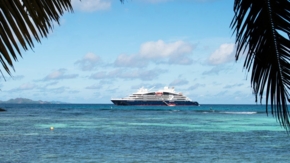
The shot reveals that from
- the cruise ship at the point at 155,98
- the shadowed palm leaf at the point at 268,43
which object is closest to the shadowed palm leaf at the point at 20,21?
the shadowed palm leaf at the point at 268,43

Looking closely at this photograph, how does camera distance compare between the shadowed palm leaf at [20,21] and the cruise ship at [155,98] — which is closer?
the shadowed palm leaf at [20,21]

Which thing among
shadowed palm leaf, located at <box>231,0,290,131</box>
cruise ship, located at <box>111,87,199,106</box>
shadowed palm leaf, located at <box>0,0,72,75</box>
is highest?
shadowed palm leaf, located at <box>0,0,72,75</box>

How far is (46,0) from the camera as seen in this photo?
116 cm

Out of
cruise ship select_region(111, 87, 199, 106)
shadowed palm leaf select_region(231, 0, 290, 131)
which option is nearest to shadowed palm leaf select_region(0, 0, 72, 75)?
shadowed palm leaf select_region(231, 0, 290, 131)

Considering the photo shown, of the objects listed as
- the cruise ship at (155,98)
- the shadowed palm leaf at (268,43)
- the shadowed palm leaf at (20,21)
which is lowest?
the cruise ship at (155,98)

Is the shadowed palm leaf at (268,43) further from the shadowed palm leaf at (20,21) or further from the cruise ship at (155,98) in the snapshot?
the cruise ship at (155,98)

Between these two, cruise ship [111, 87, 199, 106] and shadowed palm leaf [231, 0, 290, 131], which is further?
cruise ship [111, 87, 199, 106]

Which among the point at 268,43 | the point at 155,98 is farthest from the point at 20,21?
the point at 155,98

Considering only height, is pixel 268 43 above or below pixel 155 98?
above

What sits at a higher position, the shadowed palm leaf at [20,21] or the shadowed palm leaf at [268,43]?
the shadowed palm leaf at [20,21]

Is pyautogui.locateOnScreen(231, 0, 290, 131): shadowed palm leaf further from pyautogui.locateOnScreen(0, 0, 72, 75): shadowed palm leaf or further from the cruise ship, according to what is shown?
the cruise ship

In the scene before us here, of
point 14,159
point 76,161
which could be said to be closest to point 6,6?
point 76,161

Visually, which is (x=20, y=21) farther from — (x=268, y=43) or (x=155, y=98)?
(x=155, y=98)

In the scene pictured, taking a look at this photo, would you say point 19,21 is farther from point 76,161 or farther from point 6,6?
point 76,161
